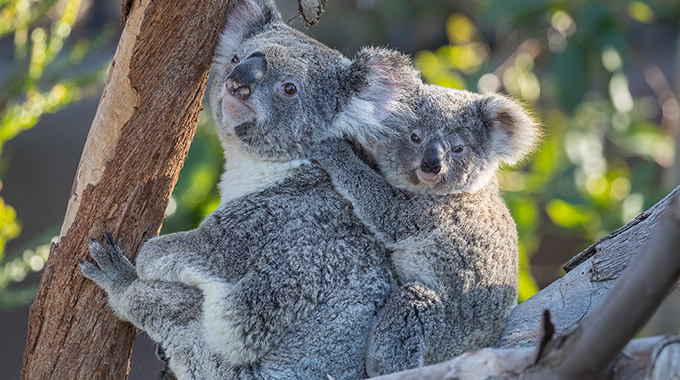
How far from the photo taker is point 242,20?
9.51 ft

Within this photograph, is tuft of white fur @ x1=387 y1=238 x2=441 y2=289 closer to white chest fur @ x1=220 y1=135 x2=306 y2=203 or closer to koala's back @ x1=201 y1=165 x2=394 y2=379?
koala's back @ x1=201 y1=165 x2=394 y2=379

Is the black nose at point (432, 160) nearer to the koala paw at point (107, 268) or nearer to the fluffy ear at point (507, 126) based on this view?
the fluffy ear at point (507, 126)

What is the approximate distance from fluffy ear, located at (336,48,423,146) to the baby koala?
58 mm

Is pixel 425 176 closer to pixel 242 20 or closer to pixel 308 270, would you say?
pixel 308 270

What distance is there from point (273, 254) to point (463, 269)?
777 millimetres

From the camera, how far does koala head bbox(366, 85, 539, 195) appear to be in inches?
113

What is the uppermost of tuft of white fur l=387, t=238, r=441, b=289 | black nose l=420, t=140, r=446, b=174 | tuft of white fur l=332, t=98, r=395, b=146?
tuft of white fur l=332, t=98, r=395, b=146

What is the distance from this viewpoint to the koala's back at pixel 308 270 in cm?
255

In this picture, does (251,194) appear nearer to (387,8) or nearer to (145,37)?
(145,37)

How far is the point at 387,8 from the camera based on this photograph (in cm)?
922


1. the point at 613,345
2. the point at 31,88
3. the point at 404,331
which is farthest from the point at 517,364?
the point at 31,88

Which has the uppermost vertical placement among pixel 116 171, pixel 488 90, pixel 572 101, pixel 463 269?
pixel 116 171

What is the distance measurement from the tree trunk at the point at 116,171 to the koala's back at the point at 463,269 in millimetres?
1100

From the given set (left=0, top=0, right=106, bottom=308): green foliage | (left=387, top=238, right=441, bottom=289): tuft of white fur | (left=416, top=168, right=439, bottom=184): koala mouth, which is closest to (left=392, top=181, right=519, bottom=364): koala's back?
(left=387, top=238, right=441, bottom=289): tuft of white fur
